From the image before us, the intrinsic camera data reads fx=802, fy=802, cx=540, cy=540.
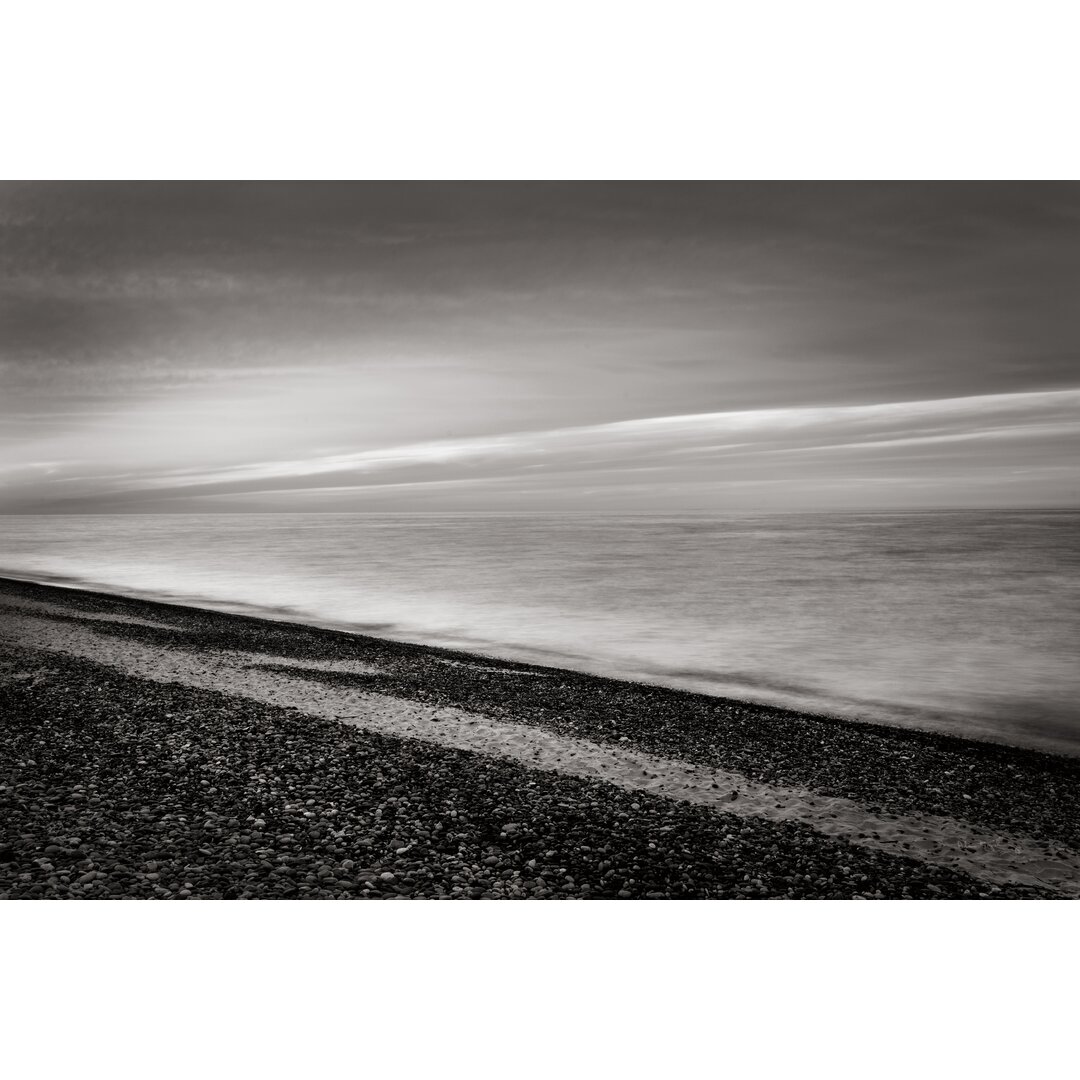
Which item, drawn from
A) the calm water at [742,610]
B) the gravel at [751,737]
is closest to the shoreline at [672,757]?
the gravel at [751,737]

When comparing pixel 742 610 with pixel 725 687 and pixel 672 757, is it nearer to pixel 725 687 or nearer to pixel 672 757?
pixel 725 687


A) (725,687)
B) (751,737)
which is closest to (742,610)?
(725,687)

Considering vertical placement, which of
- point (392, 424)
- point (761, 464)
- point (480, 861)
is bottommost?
point (480, 861)

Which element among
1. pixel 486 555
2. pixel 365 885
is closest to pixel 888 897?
pixel 365 885

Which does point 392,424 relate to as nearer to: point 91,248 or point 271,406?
point 271,406

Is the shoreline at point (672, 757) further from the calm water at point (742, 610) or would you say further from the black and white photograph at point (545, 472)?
the calm water at point (742, 610)

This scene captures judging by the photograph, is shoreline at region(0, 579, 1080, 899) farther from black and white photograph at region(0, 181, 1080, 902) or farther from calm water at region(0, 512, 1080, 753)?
calm water at region(0, 512, 1080, 753)
